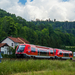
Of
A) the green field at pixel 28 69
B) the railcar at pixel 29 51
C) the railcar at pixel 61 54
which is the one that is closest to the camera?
the green field at pixel 28 69

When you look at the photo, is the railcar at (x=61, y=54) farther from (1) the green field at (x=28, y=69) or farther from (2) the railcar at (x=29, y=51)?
(1) the green field at (x=28, y=69)

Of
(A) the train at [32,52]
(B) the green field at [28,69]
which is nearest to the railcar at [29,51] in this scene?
(A) the train at [32,52]

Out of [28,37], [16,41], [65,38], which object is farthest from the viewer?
[65,38]

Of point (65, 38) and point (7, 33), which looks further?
point (65, 38)

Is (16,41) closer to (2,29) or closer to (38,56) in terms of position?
(2,29)

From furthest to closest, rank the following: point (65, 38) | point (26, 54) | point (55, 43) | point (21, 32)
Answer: point (65, 38)
point (21, 32)
point (55, 43)
point (26, 54)

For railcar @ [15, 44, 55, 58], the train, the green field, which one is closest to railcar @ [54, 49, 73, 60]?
the train

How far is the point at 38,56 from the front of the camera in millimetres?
30656

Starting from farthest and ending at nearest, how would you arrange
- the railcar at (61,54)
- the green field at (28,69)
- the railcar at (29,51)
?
the railcar at (61,54) → the railcar at (29,51) → the green field at (28,69)

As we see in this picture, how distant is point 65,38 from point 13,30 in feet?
240

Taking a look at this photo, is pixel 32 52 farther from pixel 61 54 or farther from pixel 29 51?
pixel 61 54

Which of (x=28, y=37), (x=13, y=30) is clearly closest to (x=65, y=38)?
(x=28, y=37)

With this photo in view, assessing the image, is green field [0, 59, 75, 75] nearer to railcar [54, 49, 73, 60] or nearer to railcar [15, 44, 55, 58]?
railcar [15, 44, 55, 58]

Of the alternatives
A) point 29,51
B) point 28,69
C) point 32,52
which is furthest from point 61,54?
point 28,69
